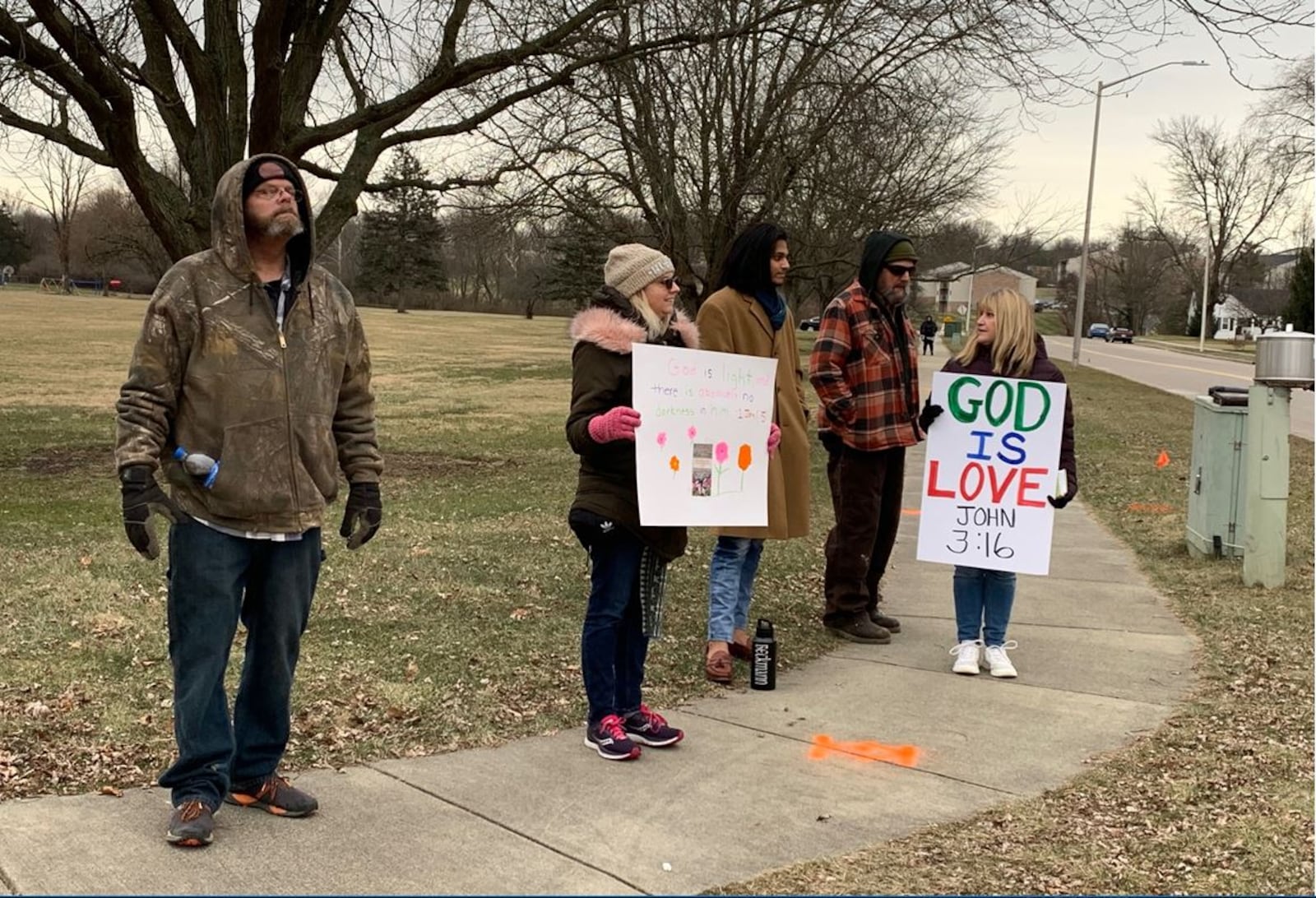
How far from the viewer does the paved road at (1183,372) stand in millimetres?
24653

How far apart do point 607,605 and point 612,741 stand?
1.63 feet

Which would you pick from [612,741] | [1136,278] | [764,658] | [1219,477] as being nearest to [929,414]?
[764,658]

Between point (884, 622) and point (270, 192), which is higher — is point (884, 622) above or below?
below

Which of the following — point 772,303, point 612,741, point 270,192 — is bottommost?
point 612,741

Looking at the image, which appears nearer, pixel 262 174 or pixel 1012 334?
pixel 262 174

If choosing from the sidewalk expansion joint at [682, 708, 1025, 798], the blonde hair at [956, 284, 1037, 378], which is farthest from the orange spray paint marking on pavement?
the blonde hair at [956, 284, 1037, 378]

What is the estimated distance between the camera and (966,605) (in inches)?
239

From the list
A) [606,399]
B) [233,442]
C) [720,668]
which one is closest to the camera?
[233,442]

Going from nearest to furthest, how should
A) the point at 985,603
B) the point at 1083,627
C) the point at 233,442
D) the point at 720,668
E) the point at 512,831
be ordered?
the point at 233,442
the point at 512,831
the point at 720,668
the point at 985,603
the point at 1083,627

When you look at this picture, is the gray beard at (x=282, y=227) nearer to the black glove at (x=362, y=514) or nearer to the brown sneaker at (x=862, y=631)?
the black glove at (x=362, y=514)

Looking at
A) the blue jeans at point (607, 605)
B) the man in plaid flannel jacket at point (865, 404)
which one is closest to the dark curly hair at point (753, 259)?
the man in plaid flannel jacket at point (865, 404)

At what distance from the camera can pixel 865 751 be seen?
481cm

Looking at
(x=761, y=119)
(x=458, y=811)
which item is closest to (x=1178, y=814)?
(x=458, y=811)

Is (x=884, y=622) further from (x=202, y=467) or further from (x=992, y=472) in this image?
(x=202, y=467)
